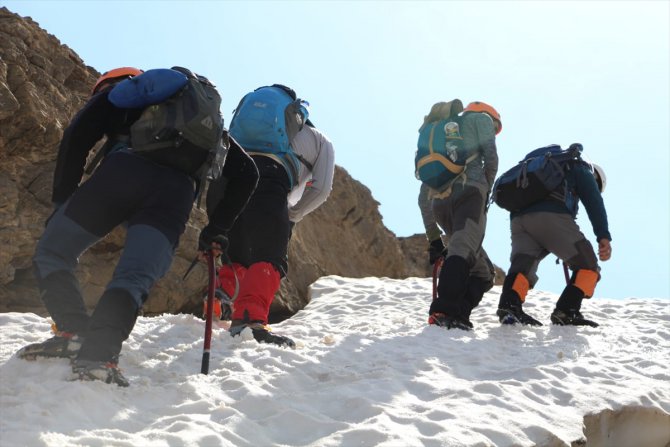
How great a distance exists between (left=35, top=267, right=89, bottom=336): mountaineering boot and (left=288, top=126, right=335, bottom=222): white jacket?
251cm

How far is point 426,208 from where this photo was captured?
7602mm

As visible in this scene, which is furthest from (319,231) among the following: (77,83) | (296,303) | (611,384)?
(611,384)

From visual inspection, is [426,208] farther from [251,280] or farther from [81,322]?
[81,322]

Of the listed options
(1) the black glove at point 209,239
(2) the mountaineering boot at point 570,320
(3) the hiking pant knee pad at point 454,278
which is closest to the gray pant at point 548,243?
(2) the mountaineering boot at point 570,320

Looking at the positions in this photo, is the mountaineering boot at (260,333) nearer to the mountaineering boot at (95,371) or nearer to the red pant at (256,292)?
the red pant at (256,292)

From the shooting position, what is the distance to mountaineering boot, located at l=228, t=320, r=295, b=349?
523cm

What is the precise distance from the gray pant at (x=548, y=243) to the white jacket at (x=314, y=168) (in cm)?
246

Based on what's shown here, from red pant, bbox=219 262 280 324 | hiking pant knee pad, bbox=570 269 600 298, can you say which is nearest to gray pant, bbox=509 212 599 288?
hiking pant knee pad, bbox=570 269 600 298

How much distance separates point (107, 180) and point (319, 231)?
9.20 m

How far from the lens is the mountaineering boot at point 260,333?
5230mm

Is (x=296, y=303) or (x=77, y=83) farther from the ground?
(x=77, y=83)

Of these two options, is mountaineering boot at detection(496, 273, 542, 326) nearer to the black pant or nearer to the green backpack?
the black pant

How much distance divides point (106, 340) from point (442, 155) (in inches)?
173

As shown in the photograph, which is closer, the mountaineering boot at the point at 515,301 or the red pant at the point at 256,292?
the red pant at the point at 256,292
